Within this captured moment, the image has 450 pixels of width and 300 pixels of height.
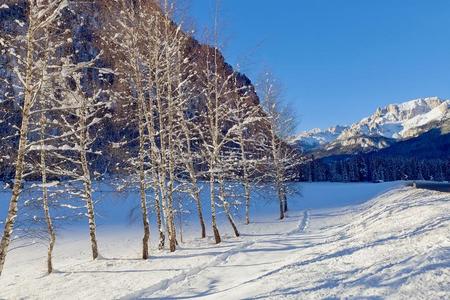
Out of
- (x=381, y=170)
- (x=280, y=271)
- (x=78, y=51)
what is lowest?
(x=280, y=271)

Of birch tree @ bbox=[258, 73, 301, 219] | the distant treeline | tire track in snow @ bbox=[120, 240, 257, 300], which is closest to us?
tire track in snow @ bbox=[120, 240, 257, 300]

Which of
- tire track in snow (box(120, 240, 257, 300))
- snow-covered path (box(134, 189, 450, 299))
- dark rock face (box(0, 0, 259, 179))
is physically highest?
dark rock face (box(0, 0, 259, 179))

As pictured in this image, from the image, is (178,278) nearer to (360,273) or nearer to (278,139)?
(360,273)

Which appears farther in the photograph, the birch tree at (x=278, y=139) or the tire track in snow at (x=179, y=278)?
the birch tree at (x=278, y=139)

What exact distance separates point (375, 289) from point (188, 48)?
15683 mm

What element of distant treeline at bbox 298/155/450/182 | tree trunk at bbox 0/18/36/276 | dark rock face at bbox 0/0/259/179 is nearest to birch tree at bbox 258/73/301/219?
dark rock face at bbox 0/0/259/179

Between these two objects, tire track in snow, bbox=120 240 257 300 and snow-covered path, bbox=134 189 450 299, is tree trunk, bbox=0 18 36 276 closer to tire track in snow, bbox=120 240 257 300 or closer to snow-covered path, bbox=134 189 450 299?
tire track in snow, bbox=120 240 257 300

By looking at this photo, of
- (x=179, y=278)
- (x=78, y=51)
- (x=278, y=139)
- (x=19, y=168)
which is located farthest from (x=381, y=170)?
(x=19, y=168)

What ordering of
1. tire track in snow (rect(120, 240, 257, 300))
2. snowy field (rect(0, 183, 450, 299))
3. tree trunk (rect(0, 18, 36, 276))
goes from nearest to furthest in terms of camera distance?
snowy field (rect(0, 183, 450, 299)) → tree trunk (rect(0, 18, 36, 276)) → tire track in snow (rect(120, 240, 257, 300))

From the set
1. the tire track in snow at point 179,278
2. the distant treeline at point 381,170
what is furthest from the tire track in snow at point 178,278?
the distant treeline at point 381,170

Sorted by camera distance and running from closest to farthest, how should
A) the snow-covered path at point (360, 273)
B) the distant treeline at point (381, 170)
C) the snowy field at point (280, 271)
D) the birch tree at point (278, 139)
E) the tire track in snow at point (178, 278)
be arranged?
1. the snow-covered path at point (360, 273)
2. the snowy field at point (280, 271)
3. the tire track in snow at point (178, 278)
4. the birch tree at point (278, 139)
5. the distant treeline at point (381, 170)

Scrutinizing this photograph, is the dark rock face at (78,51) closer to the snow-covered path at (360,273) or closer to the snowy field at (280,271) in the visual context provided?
the snowy field at (280,271)

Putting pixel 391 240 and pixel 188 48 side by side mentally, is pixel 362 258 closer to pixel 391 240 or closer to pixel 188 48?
pixel 391 240

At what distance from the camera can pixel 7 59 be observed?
9.41 metres
